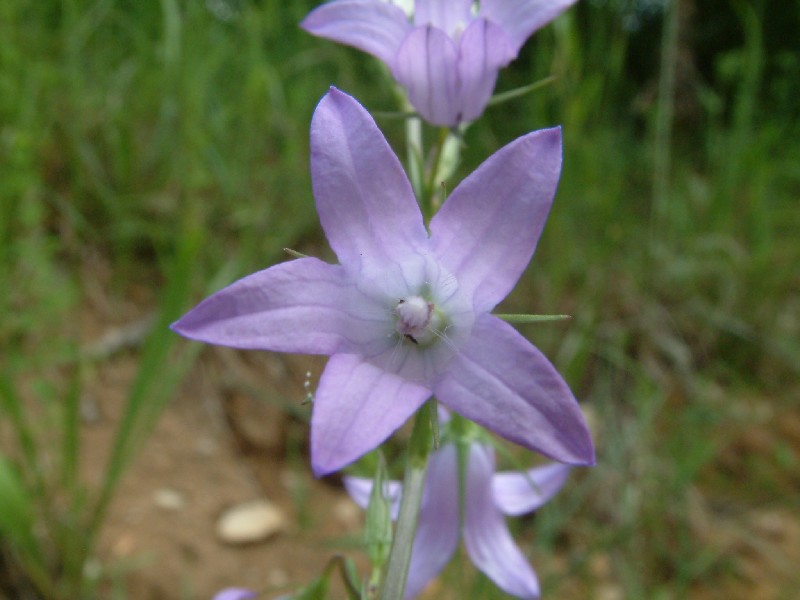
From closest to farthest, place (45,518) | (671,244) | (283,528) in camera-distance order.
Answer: (45,518)
(283,528)
(671,244)

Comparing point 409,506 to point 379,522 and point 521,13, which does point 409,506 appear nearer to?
point 379,522

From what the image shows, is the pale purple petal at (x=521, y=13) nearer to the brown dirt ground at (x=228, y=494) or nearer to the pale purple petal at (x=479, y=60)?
the pale purple petal at (x=479, y=60)

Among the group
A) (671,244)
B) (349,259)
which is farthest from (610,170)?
(349,259)

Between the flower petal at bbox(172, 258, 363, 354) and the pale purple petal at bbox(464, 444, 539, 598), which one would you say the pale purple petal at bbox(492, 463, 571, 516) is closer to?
the pale purple petal at bbox(464, 444, 539, 598)

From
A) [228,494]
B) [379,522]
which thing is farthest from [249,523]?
[379,522]

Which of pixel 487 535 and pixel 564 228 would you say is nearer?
pixel 487 535

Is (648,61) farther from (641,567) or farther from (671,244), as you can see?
(641,567)
